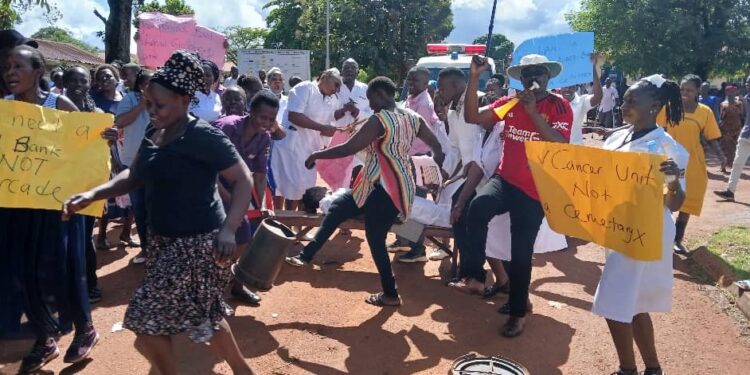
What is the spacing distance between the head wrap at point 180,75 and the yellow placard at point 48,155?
102 cm

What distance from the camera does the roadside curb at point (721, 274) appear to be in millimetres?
4820

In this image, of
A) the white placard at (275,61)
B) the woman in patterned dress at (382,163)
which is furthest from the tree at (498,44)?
the woman in patterned dress at (382,163)

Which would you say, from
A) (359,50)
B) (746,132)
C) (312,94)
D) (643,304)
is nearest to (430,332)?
(643,304)

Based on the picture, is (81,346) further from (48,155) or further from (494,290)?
(494,290)

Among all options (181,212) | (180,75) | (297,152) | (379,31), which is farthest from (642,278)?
(379,31)

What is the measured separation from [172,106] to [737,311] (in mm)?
4676

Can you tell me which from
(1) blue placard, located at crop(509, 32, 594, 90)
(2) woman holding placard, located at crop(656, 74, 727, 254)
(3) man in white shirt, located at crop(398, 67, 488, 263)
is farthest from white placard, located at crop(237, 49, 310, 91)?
(1) blue placard, located at crop(509, 32, 594, 90)

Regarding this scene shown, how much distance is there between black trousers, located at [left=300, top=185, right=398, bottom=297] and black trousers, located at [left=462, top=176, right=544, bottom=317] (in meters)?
0.64

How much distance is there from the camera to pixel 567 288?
212 inches

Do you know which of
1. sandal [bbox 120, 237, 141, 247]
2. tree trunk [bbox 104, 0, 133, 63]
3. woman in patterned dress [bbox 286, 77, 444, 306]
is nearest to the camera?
woman in patterned dress [bbox 286, 77, 444, 306]

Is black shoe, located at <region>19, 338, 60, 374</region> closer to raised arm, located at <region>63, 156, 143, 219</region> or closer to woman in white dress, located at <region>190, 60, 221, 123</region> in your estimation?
raised arm, located at <region>63, 156, 143, 219</region>

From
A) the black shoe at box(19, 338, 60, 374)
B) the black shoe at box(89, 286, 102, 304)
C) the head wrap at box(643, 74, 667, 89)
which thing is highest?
the head wrap at box(643, 74, 667, 89)

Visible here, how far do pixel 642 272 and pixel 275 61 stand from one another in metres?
17.2

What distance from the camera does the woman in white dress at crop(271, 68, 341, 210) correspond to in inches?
262
